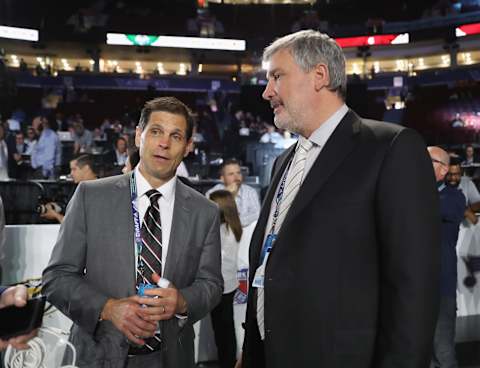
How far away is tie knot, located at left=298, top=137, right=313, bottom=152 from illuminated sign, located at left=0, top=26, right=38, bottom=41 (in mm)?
20092

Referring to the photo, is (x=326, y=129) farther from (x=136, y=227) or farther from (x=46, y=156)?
(x=46, y=156)

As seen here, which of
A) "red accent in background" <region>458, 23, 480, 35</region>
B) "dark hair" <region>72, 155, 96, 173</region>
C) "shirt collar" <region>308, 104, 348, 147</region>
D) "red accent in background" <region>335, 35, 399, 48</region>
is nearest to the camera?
"shirt collar" <region>308, 104, 348, 147</region>

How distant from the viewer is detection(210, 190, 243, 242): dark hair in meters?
3.80

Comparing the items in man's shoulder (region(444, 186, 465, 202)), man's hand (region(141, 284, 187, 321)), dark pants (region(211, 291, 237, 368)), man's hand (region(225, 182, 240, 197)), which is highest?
man's shoulder (region(444, 186, 465, 202))

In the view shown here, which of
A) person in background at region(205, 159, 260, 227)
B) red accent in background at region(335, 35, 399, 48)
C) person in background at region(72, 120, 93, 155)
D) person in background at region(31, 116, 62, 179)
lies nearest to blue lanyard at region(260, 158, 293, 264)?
person in background at region(205, 159, 260, 227)

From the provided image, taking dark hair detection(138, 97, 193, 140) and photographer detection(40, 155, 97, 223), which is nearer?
dark hair detection(138, 97, 193, 140)

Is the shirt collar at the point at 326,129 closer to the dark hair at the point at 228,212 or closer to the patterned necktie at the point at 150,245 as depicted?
the patterned necktie at the point at 150,245

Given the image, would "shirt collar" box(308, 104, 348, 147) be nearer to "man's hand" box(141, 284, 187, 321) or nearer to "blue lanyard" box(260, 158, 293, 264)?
"blue lanyard" box(260, 158, 293, 264)

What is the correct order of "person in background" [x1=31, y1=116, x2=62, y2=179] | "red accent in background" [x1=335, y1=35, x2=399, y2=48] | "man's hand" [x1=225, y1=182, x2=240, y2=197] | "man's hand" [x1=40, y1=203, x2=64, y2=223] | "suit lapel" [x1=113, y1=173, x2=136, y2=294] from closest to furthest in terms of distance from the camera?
"suit lapel" [x1=113, y1=173, x2=136, y2=294] → "man's hand" [x1=40, y1=203, x2=64, y2=223] → "man's hand" [x1=225, y1=182, x2=240, y2=197] → "person in background" [x1=31, y1=116, x2=62, y2=179] → "red accent in background" [x1=335, y1=35, x2=399, y2=48]

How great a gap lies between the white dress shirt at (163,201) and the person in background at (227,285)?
1.89 meters

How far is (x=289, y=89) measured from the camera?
153 cm

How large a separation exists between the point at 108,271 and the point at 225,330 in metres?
2.14

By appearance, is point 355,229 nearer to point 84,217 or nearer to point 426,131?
point 84,217

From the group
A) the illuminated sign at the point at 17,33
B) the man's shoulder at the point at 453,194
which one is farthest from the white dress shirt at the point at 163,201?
the illuminated sign at the point at 17,33
